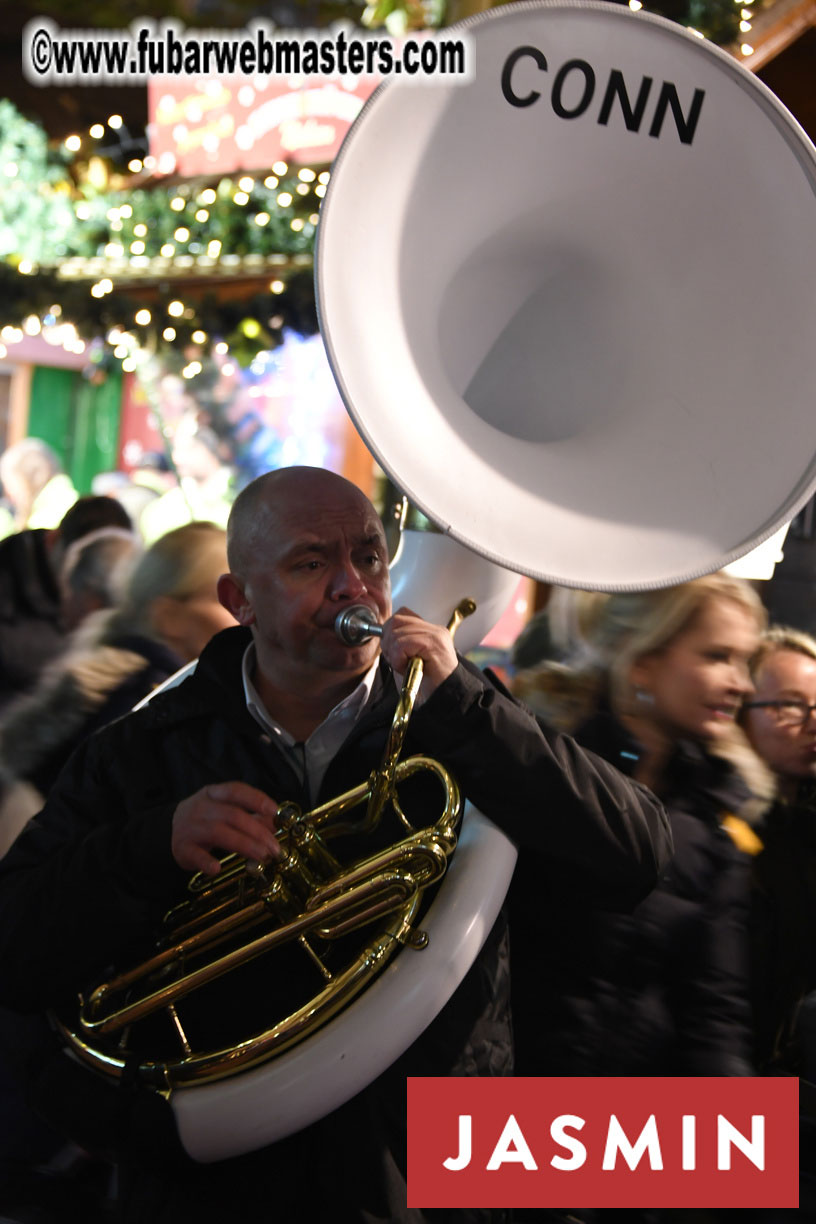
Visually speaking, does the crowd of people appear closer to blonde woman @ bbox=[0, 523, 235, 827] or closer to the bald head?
the bald head

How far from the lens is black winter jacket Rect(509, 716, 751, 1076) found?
5.19 feet

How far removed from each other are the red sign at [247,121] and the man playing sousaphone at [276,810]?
353cm

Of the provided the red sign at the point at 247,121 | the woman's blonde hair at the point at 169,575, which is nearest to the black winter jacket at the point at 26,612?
the woman's blonde hair at the point at 169,575

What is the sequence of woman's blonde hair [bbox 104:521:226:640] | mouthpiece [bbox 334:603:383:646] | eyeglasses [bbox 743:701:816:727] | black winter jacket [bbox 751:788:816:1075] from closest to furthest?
mouthpiece [bbox 334:603:383:646] → black winter jacket [bbox 751:788:816:1075] → eyeglasses [bbox 743:701:816:727] → woman's blonde hair [bbox 104:521:226:640]

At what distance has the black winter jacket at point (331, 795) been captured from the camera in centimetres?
135

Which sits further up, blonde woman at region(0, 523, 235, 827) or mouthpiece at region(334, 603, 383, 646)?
mouthpiece at region(334, 603, 383, 646)

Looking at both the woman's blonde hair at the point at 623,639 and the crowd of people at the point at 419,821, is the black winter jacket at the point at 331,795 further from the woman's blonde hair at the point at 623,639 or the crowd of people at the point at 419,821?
the woman's blonde hair at the point at 623,639

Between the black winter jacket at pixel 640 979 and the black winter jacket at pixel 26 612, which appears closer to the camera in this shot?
the black winter jacket at pixel 640 979

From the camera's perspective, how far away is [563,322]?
159 cm

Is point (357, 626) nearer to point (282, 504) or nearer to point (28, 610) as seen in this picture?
point (282, 504)

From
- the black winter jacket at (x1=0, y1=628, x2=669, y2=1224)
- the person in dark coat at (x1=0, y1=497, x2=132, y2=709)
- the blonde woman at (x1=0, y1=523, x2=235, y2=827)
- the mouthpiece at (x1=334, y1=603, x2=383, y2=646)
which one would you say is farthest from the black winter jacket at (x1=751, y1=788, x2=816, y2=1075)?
the person in dark coat at (x1=0, y1=497, x2=132, y2=709)

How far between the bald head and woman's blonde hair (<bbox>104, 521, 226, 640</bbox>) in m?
0.87

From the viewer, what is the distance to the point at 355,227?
1336mm

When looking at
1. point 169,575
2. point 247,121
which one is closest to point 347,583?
point 169,575
